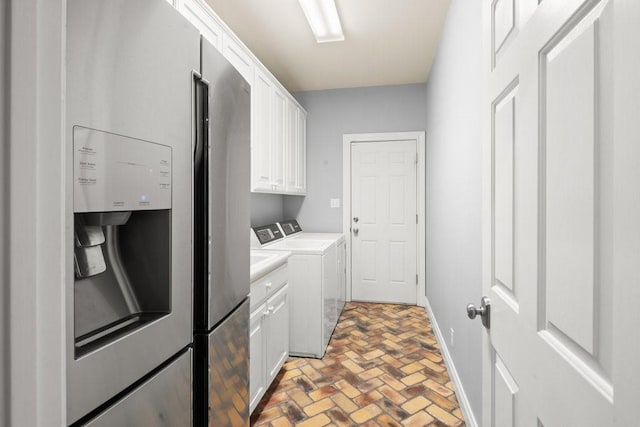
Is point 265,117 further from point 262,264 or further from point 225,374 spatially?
point 225,374

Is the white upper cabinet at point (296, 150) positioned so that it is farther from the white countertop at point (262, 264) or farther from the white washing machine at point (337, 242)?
the white countertop at point (262, 264)

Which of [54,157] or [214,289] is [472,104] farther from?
[54,157]

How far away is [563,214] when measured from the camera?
1.94ft

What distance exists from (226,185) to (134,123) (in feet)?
1.49

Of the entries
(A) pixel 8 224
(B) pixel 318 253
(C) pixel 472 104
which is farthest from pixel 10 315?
(B) pixel 318 253

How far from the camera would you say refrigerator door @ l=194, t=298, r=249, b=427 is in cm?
106

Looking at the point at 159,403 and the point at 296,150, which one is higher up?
the point at 296,150

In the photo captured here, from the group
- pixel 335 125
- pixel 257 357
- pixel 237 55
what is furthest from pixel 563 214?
pixel 335 125

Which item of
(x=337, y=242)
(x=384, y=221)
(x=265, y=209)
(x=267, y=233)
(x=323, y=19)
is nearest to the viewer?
(x=323, y=19)

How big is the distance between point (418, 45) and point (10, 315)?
3.35m

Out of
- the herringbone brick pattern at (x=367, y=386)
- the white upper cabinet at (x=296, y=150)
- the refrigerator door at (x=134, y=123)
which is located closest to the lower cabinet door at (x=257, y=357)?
the herringbone brick pattern at (x=367, y=386)

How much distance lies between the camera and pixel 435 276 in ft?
10.7

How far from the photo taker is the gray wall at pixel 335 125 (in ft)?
13.3

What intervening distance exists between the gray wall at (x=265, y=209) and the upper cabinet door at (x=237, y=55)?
1.21 metres
